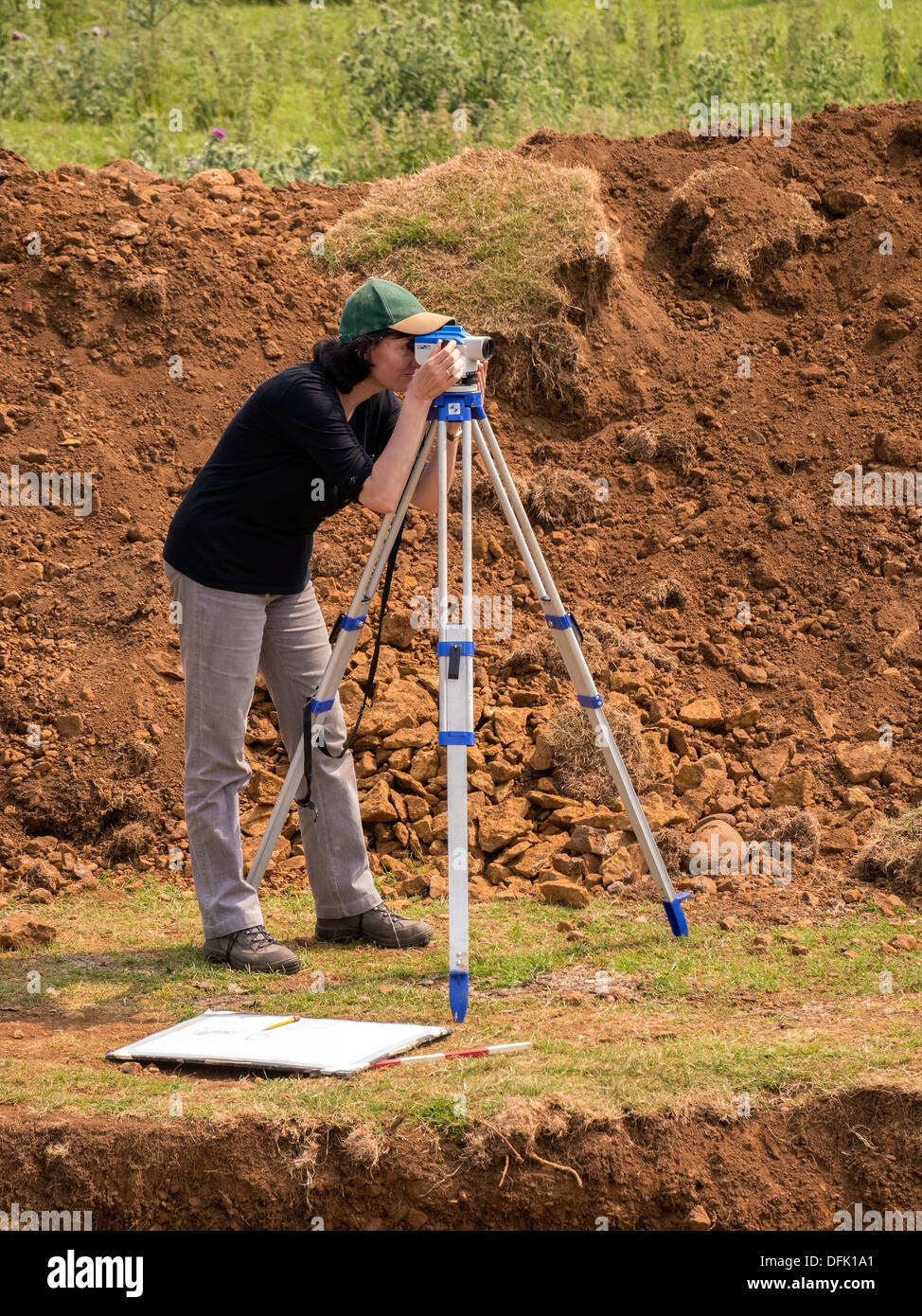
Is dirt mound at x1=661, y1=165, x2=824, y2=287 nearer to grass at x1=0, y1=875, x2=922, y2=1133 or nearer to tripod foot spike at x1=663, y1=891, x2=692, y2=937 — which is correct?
grass at x1=0, y1=875, x2=922, y2=1133

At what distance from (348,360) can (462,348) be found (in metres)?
0.43

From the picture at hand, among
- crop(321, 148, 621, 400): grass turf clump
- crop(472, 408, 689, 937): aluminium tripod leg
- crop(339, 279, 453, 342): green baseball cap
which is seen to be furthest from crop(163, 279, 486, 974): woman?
crop(321, 148, 621, 400): grass turf clump

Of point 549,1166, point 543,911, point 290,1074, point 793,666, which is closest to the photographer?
point 549,1166

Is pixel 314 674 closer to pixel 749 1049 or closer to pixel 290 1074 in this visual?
pixel 290 1074

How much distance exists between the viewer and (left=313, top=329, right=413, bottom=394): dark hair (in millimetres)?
4270

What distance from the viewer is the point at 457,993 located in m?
4.04

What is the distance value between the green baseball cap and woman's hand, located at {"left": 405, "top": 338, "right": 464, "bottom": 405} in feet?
0.56

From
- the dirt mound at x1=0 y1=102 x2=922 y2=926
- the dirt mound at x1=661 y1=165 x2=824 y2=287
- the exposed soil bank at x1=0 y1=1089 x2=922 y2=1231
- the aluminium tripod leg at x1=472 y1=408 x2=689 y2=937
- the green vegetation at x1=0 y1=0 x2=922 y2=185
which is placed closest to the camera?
the exposed soil bank at x1=0 y1=1089 x2=922 y2=1231

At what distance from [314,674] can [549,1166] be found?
75.0 inches

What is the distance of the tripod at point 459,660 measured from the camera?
3.90 metres

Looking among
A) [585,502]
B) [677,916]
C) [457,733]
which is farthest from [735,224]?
[457,733]

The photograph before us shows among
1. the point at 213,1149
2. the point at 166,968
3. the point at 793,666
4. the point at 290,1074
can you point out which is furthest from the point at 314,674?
the point at 793,666

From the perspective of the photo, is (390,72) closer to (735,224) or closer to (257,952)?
(735,224)

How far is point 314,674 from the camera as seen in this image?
481 cm
